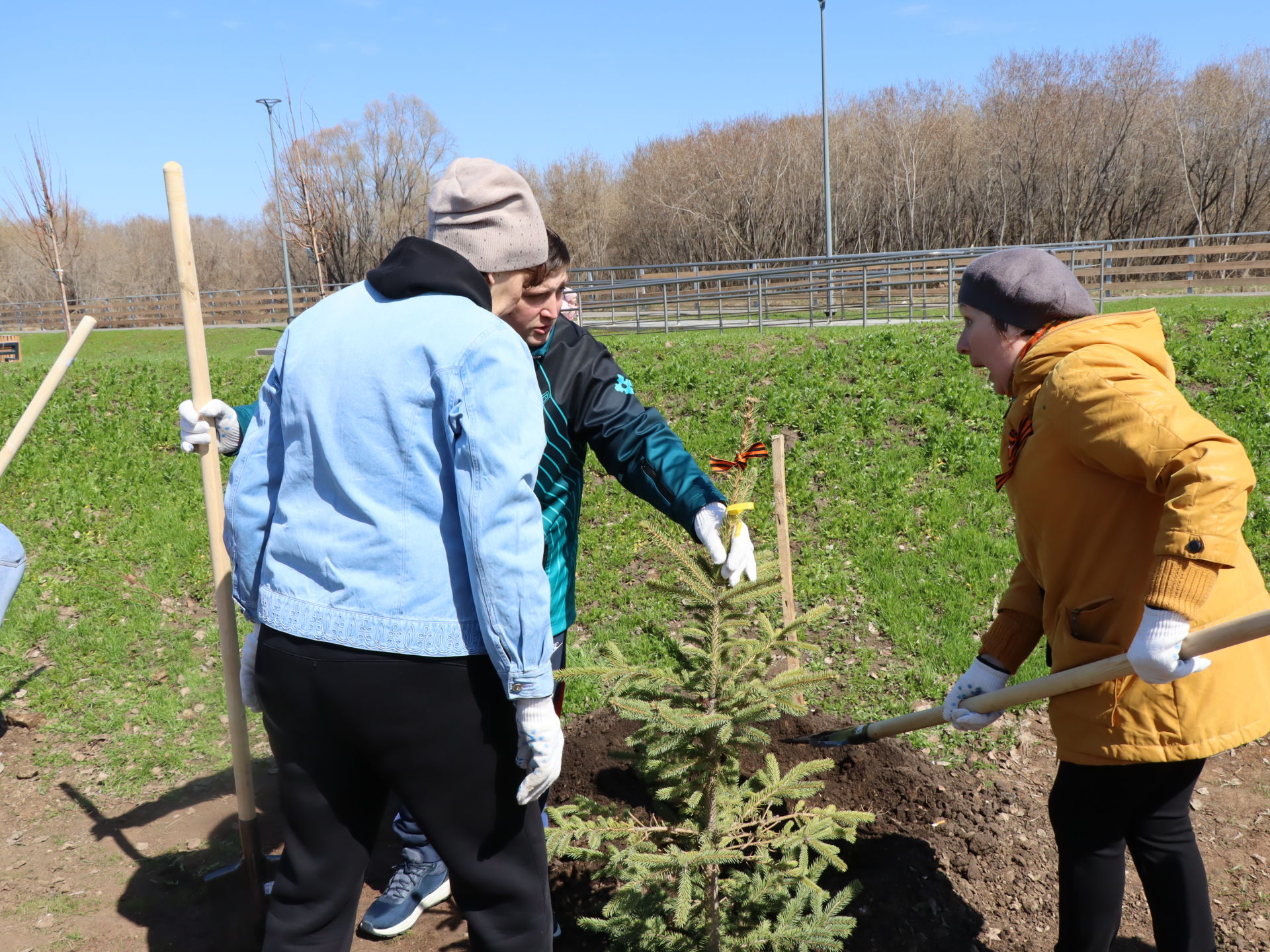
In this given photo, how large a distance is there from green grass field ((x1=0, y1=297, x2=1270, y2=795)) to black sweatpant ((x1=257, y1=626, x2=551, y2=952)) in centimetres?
243

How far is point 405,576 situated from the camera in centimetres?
169

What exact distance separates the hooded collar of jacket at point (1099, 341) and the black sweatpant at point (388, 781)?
4.40 feet

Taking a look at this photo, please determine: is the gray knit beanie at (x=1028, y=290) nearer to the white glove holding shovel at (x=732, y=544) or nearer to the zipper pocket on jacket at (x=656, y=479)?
the white glove holding shovel at (x=732, y=544)

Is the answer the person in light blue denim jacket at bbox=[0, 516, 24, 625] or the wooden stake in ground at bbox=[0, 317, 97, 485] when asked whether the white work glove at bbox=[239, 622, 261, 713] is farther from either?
the person in light blue denim jacket at bbox=[0, 516, 24, 625]

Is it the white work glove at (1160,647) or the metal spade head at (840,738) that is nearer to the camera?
the white work glove at (1160,647)

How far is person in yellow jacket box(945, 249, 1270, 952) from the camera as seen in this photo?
1778mm

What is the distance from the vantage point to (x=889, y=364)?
7.74 meters

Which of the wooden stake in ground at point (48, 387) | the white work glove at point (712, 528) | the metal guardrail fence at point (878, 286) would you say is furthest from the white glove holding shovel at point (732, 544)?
the metal guardrail fence at point (878, 286)

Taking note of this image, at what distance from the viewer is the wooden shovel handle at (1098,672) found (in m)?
1.76

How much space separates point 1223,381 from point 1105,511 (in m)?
5.99

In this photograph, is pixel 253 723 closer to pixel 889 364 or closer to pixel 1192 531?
pixel 1192 531

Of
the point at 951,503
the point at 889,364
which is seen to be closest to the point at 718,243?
the point at 889,364

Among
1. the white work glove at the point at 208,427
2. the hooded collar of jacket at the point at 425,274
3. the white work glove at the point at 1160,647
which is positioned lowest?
the white work glove at the point at 1160,647

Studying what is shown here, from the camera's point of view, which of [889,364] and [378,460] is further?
[889,364]
